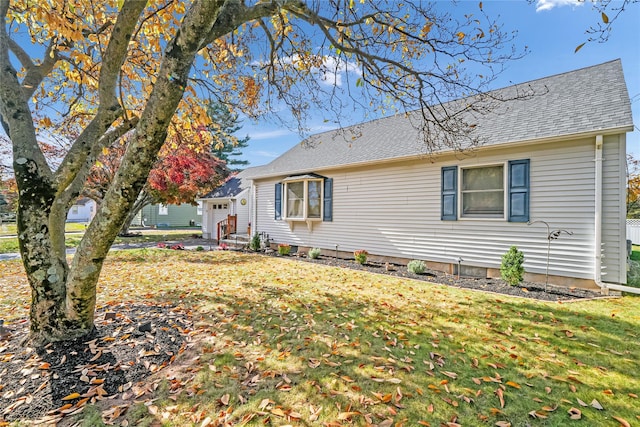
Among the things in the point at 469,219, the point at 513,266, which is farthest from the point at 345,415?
the point at 469,219

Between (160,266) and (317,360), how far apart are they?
7.00 m

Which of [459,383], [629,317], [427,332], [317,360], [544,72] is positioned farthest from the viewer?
[544,72]

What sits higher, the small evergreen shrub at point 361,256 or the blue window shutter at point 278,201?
the blue window shutter at point 278,201

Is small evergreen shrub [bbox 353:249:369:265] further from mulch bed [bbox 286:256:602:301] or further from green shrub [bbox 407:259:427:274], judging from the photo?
green shrub [bbox 407:259:427:274]

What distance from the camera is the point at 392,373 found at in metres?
2.72

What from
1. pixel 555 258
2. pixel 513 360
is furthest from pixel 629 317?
pixel 513 360

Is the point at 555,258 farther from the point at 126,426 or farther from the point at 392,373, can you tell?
the point at 126,426

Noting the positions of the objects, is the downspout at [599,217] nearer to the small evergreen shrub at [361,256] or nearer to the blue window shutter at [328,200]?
the small evergreen shrub at [361,256]

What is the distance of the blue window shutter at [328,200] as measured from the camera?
1030 centimetres

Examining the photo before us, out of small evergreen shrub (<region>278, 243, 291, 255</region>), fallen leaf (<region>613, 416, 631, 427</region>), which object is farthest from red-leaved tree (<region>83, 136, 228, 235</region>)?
fallen leaf (<region>613, 416, 631, 427</region>)

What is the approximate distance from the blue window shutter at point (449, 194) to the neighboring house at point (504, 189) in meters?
0.03

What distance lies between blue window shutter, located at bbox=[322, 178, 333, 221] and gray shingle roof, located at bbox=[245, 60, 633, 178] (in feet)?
2.02

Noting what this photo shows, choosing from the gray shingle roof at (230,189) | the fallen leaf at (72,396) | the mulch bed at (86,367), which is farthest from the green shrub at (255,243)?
the fallen leaf at (72,396)

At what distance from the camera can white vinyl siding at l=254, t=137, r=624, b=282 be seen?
19.0ft
